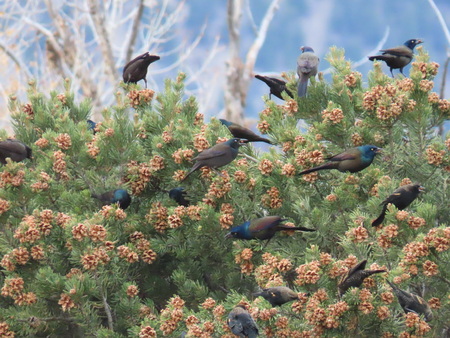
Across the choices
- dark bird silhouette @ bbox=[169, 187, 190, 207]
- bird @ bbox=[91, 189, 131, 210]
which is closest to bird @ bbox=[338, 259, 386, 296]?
dark bird silhouette @ bbox=[169, 187, 190, 207]

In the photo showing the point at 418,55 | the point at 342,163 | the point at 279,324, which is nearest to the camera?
the point at 279,324

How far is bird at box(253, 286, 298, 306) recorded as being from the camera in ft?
12.7

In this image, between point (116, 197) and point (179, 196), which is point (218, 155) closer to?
point (179, 196)

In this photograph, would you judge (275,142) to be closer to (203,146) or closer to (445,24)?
(203,146)

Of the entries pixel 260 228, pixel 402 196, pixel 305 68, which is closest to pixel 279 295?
pixel 260 228

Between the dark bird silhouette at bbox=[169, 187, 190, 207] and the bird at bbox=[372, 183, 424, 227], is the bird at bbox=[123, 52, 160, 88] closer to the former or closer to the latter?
the dark bird silhouette at bbox=[169, 187, 190, 207]

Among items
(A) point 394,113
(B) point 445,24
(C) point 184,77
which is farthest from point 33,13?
(A) point 394,113

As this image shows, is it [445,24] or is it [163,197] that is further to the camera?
[445,24]

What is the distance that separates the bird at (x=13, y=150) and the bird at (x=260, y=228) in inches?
61.3

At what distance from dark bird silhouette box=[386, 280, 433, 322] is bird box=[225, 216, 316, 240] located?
72 cm

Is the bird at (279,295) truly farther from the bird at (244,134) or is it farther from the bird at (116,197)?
the bird at (244,134)

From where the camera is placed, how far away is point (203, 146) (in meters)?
4.78

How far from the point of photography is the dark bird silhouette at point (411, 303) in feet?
12.7

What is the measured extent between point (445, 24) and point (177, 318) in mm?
7399
